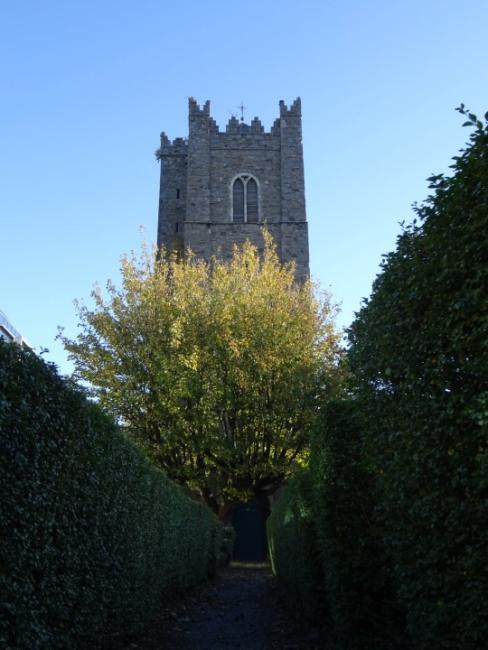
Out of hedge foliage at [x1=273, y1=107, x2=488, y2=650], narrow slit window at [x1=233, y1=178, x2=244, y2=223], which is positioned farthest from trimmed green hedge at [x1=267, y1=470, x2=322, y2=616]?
narrow slit window at [x1=233, y1=178, x2=244, y2=223]

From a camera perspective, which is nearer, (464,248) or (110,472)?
(464,248)

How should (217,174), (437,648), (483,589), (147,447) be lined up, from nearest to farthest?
(483,589)
(437,648)
(147,447)
(217,174)

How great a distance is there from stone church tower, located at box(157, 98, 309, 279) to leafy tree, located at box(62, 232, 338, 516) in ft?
47.6

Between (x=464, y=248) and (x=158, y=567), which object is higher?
(x=464, y=248)

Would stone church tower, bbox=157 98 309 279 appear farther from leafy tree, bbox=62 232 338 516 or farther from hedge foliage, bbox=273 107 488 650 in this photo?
hedge foliage, bbox=273 107 488 650

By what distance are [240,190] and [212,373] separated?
19977 mm

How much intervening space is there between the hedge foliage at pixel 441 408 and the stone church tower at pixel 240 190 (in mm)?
31154

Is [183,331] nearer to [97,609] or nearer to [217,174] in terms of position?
[97,609]

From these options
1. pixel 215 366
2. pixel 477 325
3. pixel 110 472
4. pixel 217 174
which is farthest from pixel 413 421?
pixel 217 174

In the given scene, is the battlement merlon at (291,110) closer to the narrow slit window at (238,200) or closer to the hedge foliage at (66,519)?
the narrow slit window at (238,200)

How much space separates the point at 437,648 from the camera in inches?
160

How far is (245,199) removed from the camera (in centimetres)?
3797

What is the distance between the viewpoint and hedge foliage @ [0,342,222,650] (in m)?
4.06

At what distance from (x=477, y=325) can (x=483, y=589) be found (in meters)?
1.37
